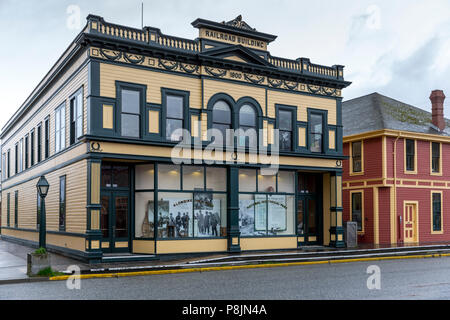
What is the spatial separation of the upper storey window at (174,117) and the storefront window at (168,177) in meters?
1.17

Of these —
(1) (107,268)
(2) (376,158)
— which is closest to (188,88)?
(1) (107,268)

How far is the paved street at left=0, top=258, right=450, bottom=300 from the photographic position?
39.1ft

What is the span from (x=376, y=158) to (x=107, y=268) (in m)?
17.4

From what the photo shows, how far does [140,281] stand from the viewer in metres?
14.8

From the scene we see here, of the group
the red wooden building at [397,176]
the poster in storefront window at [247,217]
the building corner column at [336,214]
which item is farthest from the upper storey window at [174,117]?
the red wooden building at [397,176]

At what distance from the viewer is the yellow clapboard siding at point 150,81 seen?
64.7ft

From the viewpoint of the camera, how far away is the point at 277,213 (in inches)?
947

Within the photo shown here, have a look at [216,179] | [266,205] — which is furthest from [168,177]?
[266,205]

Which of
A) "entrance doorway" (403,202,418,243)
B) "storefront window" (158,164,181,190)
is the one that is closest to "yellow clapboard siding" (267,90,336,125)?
"storefront window" (158,164,181,190)

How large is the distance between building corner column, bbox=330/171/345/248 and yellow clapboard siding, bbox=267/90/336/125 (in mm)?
2896

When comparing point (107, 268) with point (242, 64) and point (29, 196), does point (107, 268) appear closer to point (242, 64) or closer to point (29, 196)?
point (242, 64)

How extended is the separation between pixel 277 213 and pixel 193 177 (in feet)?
15.2

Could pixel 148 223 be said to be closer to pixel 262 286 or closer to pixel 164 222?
pixel 164 222

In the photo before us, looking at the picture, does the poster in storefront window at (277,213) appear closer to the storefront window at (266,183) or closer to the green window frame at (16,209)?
the storefront window at (266,183)
